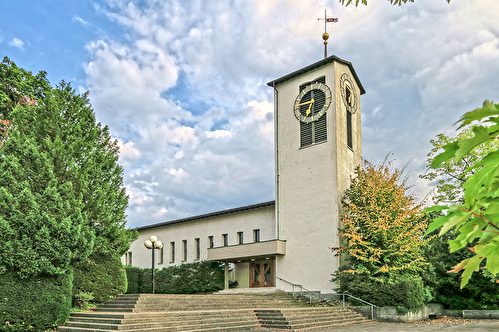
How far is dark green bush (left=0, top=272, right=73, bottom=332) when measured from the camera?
13648 millimetres

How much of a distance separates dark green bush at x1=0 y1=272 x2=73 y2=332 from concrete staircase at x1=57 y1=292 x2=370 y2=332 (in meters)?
0.70

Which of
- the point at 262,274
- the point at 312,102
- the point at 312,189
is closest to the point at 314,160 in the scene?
the point at 312,189

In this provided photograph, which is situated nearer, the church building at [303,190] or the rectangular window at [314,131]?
the church building at [303,190]

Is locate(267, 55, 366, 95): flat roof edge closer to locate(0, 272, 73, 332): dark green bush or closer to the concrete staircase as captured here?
the concrete staircase

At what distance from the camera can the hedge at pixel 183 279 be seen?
30.9 m

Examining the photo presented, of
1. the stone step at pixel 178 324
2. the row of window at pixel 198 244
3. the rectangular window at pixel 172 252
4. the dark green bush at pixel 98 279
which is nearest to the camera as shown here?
the stone step at pixel 178 324

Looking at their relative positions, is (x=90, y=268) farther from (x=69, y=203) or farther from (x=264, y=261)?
(x=264, y=261)

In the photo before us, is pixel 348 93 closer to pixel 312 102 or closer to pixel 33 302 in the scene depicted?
pixel 312 102

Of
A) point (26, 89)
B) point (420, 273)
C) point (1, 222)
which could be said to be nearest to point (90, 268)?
point (1, 222)

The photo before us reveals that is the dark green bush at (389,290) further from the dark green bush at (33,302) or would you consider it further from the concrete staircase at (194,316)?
the dark green bush at (33,302)

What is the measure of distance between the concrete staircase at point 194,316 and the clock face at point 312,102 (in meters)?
13.4

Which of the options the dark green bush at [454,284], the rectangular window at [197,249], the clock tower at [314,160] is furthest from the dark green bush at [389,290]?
the rectangular window at [197,249]

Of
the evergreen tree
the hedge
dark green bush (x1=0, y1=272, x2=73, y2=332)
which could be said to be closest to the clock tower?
the hedge

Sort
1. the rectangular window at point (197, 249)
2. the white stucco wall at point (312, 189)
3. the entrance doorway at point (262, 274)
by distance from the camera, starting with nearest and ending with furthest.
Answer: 1. the white stucco wall at point (312, 189)
2. the entrance doorway at point (262, 274)
3. the rectangular window at point (197, 249)
